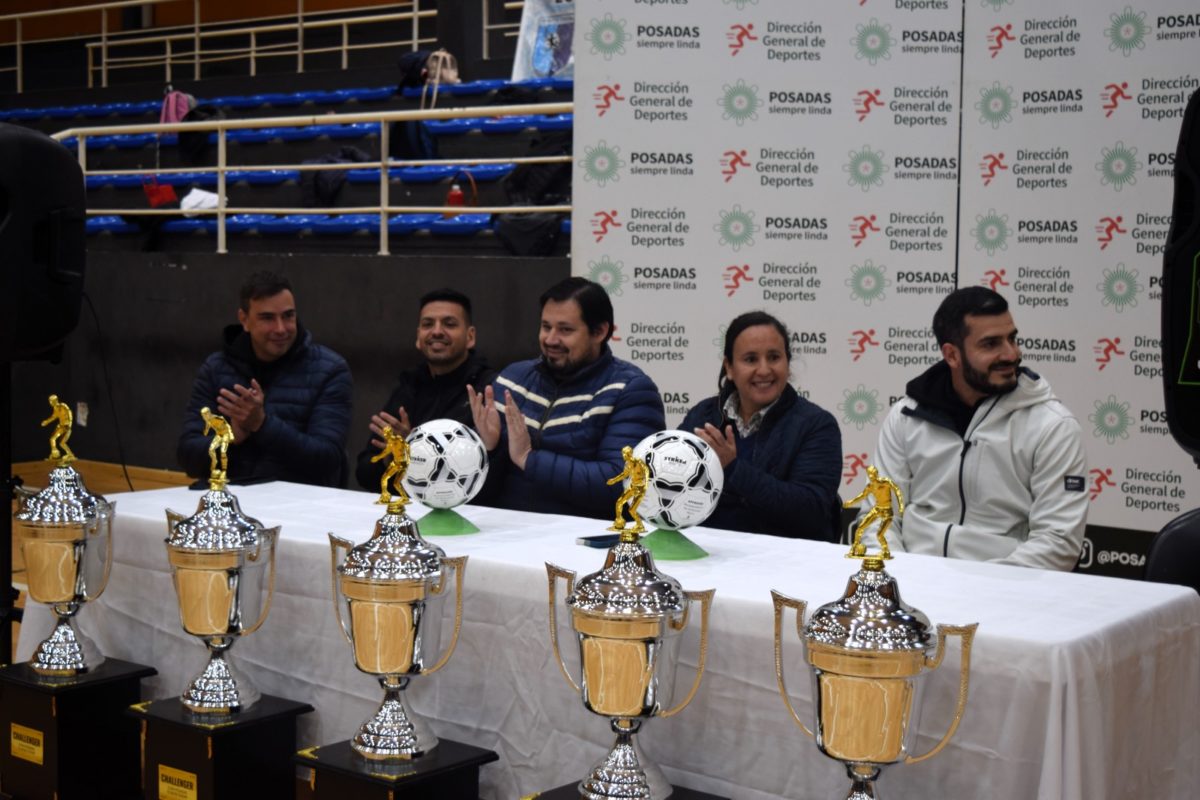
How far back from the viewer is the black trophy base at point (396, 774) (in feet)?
7.16

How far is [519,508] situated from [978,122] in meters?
2.49

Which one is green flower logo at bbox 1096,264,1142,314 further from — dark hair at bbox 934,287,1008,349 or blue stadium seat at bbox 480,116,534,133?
blue stadium seat at bbox 480,116,534,133

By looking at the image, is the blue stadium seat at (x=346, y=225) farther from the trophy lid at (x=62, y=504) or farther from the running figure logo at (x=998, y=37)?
the trophy lid at (x=62, y=504)

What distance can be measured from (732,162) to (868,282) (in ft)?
2.36

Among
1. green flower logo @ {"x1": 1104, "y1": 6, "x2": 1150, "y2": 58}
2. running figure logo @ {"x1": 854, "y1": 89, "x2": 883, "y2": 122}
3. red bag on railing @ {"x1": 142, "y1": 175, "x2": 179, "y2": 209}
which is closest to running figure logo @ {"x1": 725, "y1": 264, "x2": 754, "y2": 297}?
running figure logo @ {"x1": 854, "y1": 89, "x2": 883, "y2": 122}

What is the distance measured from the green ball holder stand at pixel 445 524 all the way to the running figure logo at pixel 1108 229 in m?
3.07

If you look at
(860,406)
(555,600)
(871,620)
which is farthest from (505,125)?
(871,620)

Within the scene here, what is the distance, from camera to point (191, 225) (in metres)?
8.98

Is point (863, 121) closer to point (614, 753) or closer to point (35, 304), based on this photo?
point (35, 304)

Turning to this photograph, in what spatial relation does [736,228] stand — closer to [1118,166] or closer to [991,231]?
[991,231]

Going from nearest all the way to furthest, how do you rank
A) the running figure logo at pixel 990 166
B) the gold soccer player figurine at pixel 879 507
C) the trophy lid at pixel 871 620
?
the trophy lid at pixel 871 620, the gold soccer player figurine at pixel 879 507, the running figure logo at pixel 990 166

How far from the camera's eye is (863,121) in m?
5.17

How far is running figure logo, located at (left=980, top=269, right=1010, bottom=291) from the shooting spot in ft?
16.5

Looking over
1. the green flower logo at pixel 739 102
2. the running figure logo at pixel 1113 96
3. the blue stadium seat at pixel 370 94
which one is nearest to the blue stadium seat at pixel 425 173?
the blue stadium seat at pixel 370 94
